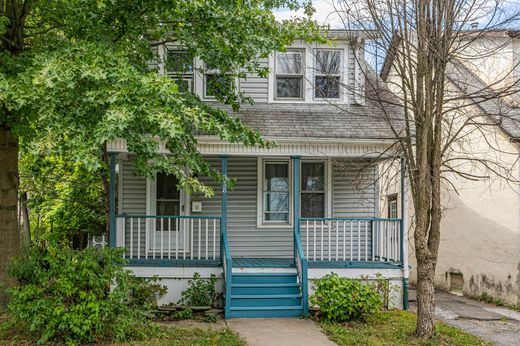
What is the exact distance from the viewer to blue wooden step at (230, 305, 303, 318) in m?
8.94

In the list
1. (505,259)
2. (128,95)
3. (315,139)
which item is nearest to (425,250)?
(315,139)

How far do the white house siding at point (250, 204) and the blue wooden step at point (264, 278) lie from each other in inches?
64.5

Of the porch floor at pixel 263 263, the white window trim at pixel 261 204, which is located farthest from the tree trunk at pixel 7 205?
the white window trim at pixel 261 204

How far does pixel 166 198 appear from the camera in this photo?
11156 mm

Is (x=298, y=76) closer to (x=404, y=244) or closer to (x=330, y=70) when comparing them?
(x=330, y=70)

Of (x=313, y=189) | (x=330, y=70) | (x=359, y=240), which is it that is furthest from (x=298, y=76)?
(x=359, y=240)

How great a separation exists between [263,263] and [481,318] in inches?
178

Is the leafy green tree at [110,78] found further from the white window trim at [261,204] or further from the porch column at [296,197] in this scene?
the white window trim at [261,204]

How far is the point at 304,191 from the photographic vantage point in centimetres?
1148

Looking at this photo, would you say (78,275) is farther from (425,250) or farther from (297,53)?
(297,53)

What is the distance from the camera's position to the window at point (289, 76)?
11508 mm

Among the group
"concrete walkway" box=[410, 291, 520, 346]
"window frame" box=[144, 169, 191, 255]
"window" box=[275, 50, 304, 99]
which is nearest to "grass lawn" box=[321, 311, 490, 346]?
"concrete walkway" box=[410, 291, 520, 346]

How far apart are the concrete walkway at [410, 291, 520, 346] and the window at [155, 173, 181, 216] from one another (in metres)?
5.70

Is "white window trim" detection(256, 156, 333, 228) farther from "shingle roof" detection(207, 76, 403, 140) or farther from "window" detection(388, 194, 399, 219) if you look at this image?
"window" detection(388, 194, 399, 219)
